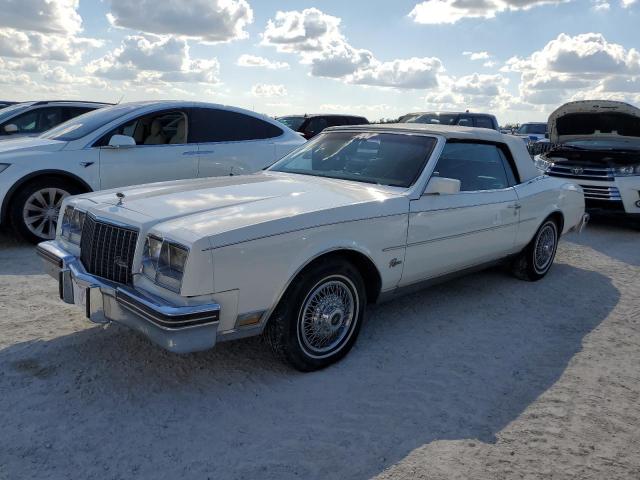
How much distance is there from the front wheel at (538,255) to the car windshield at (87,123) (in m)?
4.82

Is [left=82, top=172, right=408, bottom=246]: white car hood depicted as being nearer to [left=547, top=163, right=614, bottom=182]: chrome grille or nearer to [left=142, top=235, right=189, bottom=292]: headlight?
[left=142, top=235, right=189, bottom=292]: headlight

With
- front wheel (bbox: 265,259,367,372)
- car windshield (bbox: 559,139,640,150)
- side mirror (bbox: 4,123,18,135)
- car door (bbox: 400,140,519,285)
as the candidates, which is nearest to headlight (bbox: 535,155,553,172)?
car windshield (bbox: 559,139,640,150)

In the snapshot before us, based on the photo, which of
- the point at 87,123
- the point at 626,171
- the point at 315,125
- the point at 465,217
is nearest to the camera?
the point at 465,217

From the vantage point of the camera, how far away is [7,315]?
4.31 m

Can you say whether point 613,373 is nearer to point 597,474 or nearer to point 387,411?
point 597,474

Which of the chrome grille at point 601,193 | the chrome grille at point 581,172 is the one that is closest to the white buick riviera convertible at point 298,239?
the chrome grille at point 601,193

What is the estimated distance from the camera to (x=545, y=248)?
590 cm

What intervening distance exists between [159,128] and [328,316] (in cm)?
445

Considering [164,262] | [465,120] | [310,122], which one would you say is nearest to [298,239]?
[164,262]

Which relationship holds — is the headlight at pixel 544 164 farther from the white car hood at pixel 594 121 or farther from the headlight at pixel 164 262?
the headlight at pixel 164 262

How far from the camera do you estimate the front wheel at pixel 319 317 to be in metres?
3.37

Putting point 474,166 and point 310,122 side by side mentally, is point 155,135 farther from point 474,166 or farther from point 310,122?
point 310,122

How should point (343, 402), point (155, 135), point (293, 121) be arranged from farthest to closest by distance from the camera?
point (293, 121), point (155, 135), point (343, 402)

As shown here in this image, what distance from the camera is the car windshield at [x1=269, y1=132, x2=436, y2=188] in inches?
170
